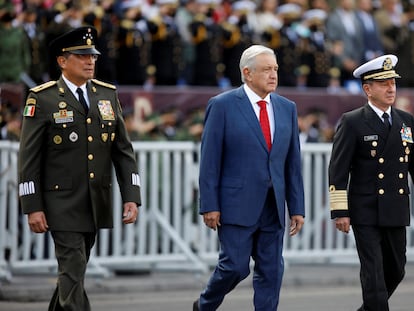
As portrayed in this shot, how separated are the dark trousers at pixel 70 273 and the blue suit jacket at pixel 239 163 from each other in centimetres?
87

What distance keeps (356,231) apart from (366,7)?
12246mm

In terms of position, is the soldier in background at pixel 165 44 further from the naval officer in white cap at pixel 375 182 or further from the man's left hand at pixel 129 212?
the man's left hand at pixel 129 212

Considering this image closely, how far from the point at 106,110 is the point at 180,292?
436 centimetres

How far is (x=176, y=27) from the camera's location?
60.2 feet

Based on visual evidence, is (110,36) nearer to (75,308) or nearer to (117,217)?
(117,217)

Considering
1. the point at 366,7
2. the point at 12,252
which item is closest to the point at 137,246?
the point at 12,252

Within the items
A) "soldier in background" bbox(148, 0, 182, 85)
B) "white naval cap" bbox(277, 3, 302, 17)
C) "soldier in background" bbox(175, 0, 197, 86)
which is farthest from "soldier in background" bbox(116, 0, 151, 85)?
"white naval cap" bbox(277, 3, 302, 17)

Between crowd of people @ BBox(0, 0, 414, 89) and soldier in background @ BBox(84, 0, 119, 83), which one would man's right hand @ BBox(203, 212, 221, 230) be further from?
soldier in background @ BBox(84, 0, 119, 83)

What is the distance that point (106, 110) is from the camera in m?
8.70

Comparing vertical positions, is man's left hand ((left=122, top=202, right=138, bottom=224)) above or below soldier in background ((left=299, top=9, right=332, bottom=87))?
below

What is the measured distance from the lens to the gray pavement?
11328 millimetres

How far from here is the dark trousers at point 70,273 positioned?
27.2 ft

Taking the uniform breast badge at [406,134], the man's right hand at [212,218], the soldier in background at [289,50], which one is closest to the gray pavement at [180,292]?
the uniform breast badge at [406,134]

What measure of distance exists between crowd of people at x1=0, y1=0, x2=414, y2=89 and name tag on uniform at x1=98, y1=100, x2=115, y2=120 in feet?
21.5
